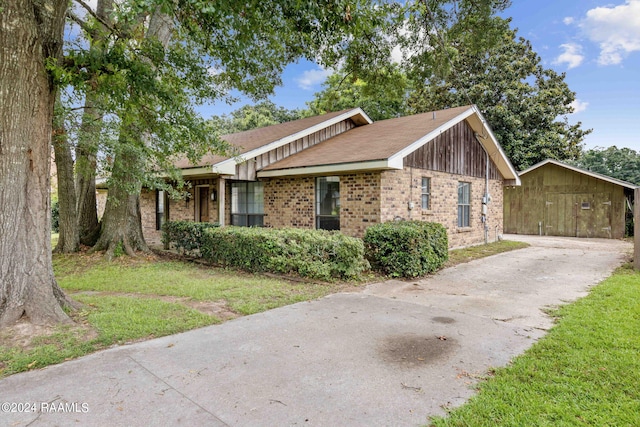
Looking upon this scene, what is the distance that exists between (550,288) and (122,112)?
8.51 m

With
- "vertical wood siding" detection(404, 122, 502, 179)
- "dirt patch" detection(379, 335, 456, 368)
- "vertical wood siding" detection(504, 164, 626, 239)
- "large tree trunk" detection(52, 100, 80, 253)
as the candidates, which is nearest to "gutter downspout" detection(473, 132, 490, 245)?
"vertical wood siding" detection(404, 122, 502, 179)

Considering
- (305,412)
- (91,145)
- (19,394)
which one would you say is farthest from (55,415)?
(91,145)

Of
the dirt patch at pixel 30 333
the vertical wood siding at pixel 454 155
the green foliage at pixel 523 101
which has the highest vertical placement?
the green foliage at pixel 523 101

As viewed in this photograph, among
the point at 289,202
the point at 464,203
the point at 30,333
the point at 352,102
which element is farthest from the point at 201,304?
the point at 352,102

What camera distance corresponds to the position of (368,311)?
5.17m

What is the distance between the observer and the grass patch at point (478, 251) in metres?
10.1

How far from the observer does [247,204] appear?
484 inches

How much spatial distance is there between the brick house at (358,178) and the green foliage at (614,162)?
1454 centimetres

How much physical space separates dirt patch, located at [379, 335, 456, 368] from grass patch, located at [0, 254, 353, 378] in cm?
208

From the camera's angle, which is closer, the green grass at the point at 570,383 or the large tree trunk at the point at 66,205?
the green grass at the point at 570,383

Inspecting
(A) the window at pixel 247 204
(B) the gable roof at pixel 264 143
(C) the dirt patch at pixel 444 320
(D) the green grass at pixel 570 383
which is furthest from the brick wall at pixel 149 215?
(D) the green grass at pixel 570 383

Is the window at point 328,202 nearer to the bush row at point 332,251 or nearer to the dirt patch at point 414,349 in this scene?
the bush row at point 332,251

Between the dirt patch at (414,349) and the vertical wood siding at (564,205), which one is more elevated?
the vertical wood siding at (564,205)

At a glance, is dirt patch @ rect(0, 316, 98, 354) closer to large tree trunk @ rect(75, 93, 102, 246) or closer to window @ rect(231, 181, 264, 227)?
large tree trunk @ rect(75, 93, 102, 246)
